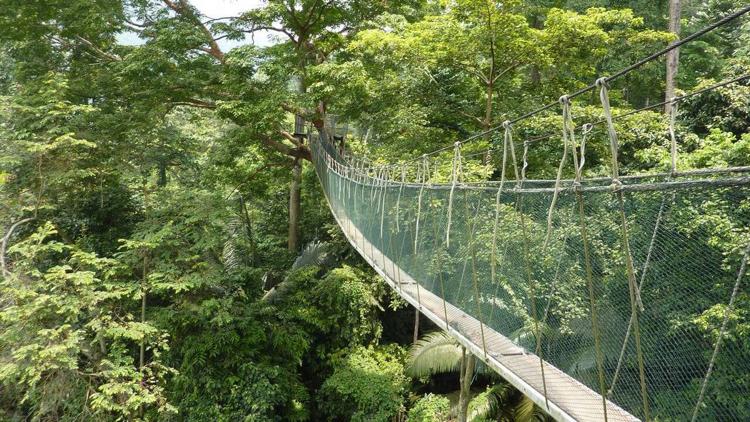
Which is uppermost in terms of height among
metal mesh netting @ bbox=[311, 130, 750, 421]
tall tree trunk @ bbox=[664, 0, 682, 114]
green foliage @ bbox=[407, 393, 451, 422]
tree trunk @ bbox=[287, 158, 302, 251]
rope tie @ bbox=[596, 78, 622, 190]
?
tall tree trunk @ bbox=[664, 0, 682, 114]

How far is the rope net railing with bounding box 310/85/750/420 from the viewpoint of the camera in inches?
42.6

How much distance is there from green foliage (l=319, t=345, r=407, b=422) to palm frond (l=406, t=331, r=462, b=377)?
24 centimetres

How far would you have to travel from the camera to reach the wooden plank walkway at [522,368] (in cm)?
148

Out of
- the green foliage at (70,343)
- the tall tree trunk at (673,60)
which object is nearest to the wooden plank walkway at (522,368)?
the green foliage at (70,343)

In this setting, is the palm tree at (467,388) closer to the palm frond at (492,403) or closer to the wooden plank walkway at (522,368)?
the palm frond at (492,403)

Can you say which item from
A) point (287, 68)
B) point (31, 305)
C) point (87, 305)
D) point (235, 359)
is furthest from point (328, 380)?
point (287, 68)

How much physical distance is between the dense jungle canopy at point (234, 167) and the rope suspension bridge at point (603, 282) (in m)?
1.92

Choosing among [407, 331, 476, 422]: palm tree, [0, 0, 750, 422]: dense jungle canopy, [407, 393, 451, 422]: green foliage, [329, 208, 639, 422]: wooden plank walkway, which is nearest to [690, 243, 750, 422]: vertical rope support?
[329, 208, 639, 422]: wooden plank walkway

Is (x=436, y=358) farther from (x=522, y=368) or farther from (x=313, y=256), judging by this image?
(x=522, y=368)

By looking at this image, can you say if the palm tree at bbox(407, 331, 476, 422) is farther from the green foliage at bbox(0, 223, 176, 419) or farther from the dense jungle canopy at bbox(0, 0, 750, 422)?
the green foliage at bbox(0, 223, 176, 419)

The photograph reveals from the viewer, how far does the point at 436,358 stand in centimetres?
517

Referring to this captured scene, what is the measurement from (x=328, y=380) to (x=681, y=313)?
4.58 metres

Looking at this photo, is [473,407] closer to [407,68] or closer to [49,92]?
[407,68]

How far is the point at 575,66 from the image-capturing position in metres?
5.07
